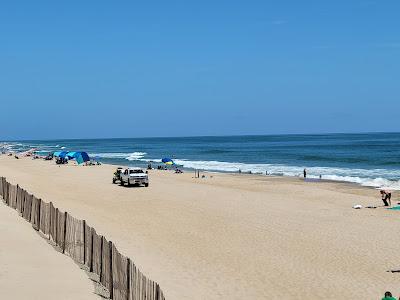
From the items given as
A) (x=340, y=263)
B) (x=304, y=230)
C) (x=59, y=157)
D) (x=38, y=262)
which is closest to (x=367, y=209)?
(x=304, y=230)

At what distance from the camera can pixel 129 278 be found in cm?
1052

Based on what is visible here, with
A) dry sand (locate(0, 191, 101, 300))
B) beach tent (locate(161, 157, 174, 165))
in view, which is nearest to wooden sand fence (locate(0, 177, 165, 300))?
dry sand (locate(0, 191, 101, 300))

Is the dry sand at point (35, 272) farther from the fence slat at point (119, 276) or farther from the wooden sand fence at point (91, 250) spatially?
the fence slat at point (119, 276)

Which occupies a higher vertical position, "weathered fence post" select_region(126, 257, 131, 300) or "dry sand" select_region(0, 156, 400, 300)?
"weathered fence post" select_region(126, 257, 131, 300)

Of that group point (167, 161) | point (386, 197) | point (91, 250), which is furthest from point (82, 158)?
point (91, 250)

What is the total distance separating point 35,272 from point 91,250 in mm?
1509

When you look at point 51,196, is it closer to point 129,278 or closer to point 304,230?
point 304,230

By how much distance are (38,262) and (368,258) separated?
10.4 metres

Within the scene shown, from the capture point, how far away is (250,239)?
68.6ft

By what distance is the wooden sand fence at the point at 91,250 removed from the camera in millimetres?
10188

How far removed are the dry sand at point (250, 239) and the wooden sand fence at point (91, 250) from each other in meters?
1.79

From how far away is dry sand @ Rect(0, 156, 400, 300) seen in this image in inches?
577

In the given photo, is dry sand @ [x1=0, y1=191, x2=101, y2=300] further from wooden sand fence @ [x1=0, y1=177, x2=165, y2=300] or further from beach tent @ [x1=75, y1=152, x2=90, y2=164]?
beach tent @ [x1=75, y1=152, x2=90, y2=164]

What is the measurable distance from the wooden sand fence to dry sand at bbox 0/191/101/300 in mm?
368
